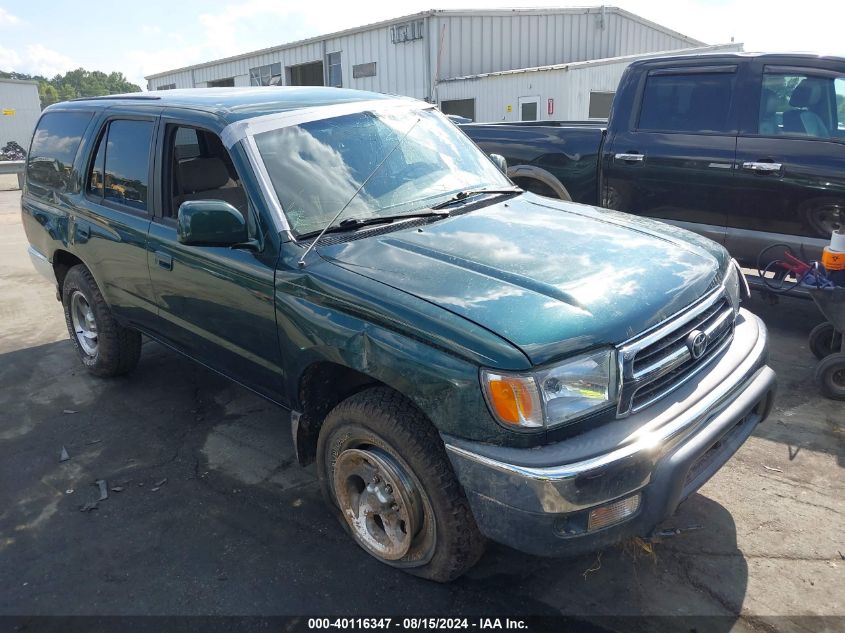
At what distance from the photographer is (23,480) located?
151 inches

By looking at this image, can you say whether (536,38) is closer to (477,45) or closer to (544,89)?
(477,45)

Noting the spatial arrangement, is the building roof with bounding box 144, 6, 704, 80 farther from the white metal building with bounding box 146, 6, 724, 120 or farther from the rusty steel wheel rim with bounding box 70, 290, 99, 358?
the rusty steel wheel rim with bounding box 70, 290, 99, 358

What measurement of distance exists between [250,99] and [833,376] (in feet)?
13.2

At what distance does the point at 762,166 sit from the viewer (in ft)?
17.1

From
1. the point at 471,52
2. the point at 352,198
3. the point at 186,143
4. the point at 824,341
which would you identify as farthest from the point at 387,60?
the point at 352,198

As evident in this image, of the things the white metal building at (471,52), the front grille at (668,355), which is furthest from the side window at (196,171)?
the white metal building at (471,52)

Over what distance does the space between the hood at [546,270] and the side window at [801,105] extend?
8.50 feet

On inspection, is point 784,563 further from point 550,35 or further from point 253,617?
point 550,35

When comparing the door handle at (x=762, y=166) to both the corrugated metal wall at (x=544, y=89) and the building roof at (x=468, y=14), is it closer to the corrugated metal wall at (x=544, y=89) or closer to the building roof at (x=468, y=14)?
Answer: the corrugated metal wall at (x=544, y=89)

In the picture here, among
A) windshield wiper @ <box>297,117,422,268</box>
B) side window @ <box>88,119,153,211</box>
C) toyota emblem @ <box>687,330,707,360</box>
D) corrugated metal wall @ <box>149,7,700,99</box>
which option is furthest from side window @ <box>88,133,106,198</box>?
corrugated metal wall @ <box>149,7,700,99</box>

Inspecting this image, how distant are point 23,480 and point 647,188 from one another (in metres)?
5.18

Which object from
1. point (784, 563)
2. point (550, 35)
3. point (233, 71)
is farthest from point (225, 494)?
point (233, 71)

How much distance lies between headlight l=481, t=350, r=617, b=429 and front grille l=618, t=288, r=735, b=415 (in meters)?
0.10

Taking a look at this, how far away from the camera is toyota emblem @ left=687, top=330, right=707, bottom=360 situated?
2.68 m
